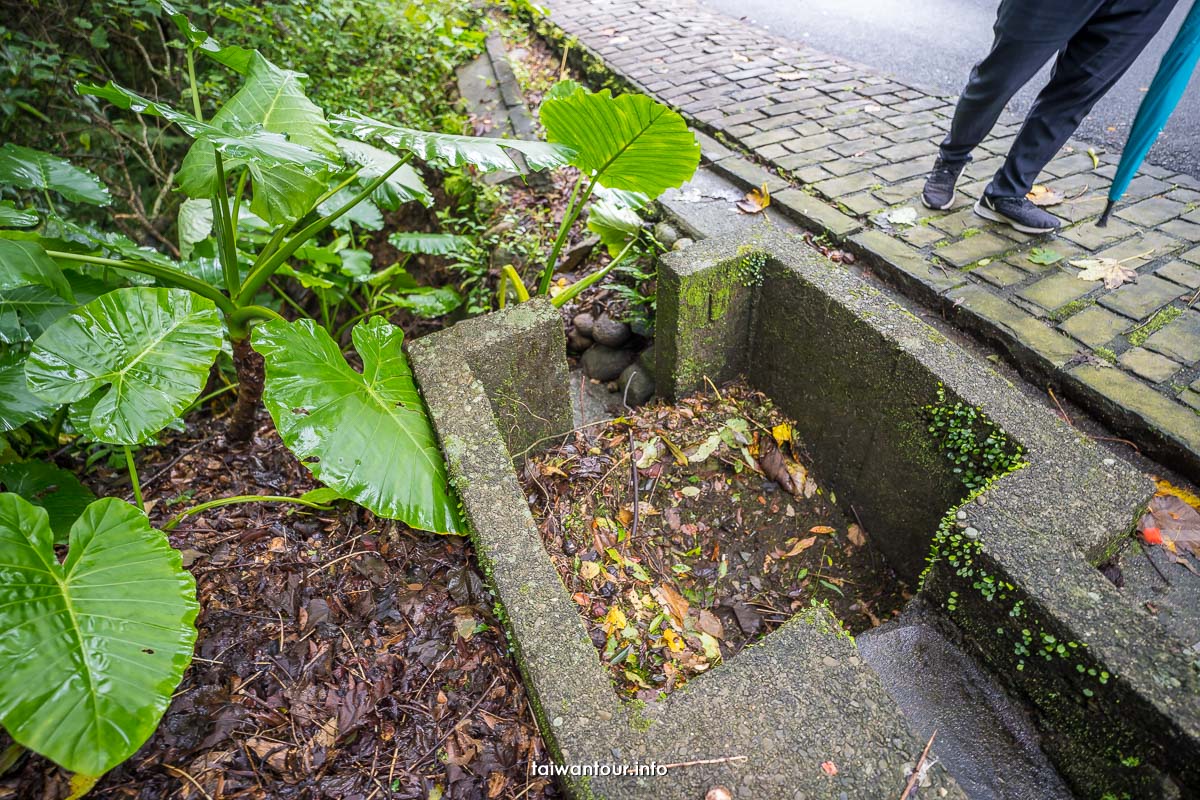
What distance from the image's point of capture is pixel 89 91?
1720 mm

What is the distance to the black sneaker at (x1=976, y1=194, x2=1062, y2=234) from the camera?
2.77 metres

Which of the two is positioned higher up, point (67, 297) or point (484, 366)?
point (67, 297)

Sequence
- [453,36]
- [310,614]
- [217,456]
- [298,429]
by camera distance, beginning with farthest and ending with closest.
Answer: [453,36]
[217,456]
[310,614]
[298,429]

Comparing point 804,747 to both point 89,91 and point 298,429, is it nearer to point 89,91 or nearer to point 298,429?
point 298,429

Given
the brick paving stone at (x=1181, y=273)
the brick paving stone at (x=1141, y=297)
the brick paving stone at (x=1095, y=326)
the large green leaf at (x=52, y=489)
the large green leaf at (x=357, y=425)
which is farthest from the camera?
the brick paving stone at (x=1181, y=273)

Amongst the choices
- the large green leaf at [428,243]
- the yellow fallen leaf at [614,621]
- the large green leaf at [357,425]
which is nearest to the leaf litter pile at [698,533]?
the yellow fallen leaf at [614,621]

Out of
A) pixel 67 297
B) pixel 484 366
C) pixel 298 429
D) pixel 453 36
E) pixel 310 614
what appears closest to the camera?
pixel 298 429

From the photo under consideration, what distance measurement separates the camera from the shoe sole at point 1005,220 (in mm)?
2791

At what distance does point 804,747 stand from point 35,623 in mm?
1577

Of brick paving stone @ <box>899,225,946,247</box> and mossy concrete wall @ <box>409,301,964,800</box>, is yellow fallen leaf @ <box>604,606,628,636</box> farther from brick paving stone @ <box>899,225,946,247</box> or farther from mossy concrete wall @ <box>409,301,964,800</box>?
brick paving stone @ <box>899,225,946,247</box>

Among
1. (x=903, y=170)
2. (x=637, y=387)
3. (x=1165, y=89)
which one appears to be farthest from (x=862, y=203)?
(x=637, y=387)

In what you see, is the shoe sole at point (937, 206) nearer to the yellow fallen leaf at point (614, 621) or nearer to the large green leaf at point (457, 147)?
the large green leaf at point (457, 147)

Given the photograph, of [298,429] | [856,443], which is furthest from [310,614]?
[856,443]

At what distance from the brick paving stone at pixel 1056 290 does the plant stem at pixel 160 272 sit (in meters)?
2.91
